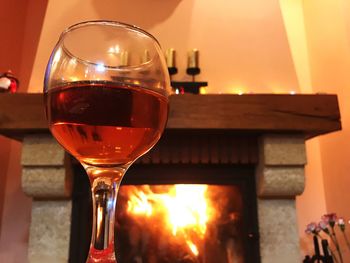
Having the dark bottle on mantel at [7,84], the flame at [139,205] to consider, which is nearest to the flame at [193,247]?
the flame at [139,205]

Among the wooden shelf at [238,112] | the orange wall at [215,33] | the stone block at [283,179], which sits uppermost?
the orange wall at [215,33]

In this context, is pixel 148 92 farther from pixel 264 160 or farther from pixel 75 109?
pixel 264 160

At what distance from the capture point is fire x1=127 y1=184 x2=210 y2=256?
148 cm

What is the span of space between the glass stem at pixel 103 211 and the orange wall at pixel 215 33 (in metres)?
1.59

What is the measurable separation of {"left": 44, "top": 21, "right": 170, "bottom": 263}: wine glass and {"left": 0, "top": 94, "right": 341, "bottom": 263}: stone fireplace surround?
939 millimetres

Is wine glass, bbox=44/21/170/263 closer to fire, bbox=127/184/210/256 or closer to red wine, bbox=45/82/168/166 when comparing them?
red wine, bbox=45/82/168/166

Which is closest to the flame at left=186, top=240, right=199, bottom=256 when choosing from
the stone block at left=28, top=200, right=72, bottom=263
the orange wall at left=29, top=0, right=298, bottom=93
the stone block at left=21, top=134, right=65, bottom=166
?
the stone block at left=28, top=200, right=72, bottom=263

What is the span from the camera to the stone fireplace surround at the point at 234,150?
1.25 m

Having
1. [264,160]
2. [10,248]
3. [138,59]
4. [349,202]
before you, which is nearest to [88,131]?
[138,59]

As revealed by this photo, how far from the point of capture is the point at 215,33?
6.28ft

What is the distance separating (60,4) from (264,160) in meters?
1.52

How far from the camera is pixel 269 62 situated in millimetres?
1846

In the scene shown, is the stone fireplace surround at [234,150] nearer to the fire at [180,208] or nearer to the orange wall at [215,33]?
the fire at [180,208]

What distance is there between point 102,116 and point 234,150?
1.21 metres
